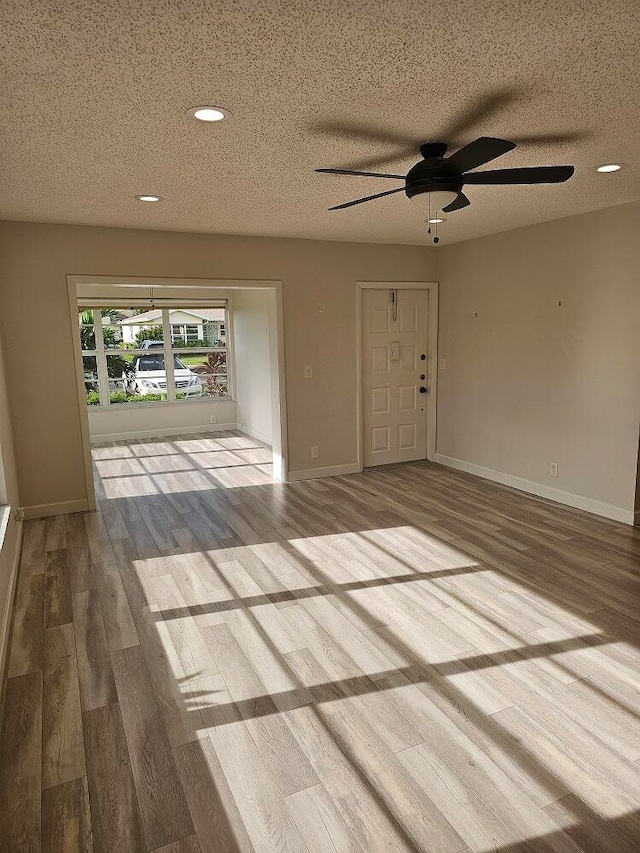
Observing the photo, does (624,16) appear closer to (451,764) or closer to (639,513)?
(451,764)

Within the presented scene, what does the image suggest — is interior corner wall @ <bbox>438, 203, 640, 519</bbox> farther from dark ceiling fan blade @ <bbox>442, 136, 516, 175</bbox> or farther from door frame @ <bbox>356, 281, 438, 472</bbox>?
dark ceiling fan blade @ <bbox>442, 136, 516, 175</bbox>

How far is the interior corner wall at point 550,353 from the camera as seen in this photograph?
439 cm

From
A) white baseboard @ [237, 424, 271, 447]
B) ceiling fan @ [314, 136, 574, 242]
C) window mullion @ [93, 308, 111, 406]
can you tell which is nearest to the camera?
ceiling fan @ [314, 136, 574, 242]

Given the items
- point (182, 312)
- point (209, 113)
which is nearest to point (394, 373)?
point (182, 312)

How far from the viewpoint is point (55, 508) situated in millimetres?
4938

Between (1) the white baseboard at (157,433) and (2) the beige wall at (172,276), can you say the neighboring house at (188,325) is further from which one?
(2) the beige wall at (172,276)

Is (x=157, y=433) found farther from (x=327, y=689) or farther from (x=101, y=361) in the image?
(x=327, y=689)

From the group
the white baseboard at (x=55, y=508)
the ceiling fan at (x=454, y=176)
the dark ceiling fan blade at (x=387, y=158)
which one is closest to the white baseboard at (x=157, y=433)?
the white baseboard at (x=55, y=508)

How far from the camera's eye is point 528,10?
65.1 inches

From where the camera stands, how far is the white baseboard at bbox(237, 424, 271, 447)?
7879 millimetres

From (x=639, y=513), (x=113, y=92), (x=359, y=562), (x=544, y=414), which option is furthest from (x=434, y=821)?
(x=544, y=414)

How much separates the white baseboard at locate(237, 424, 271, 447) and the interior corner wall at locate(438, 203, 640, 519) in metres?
2.74

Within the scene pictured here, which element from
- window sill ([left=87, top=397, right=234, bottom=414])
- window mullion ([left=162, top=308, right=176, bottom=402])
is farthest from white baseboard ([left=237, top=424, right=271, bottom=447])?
window mullion ([left=162, top=308, right=176, bottom=402])

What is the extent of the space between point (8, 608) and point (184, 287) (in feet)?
11.1
